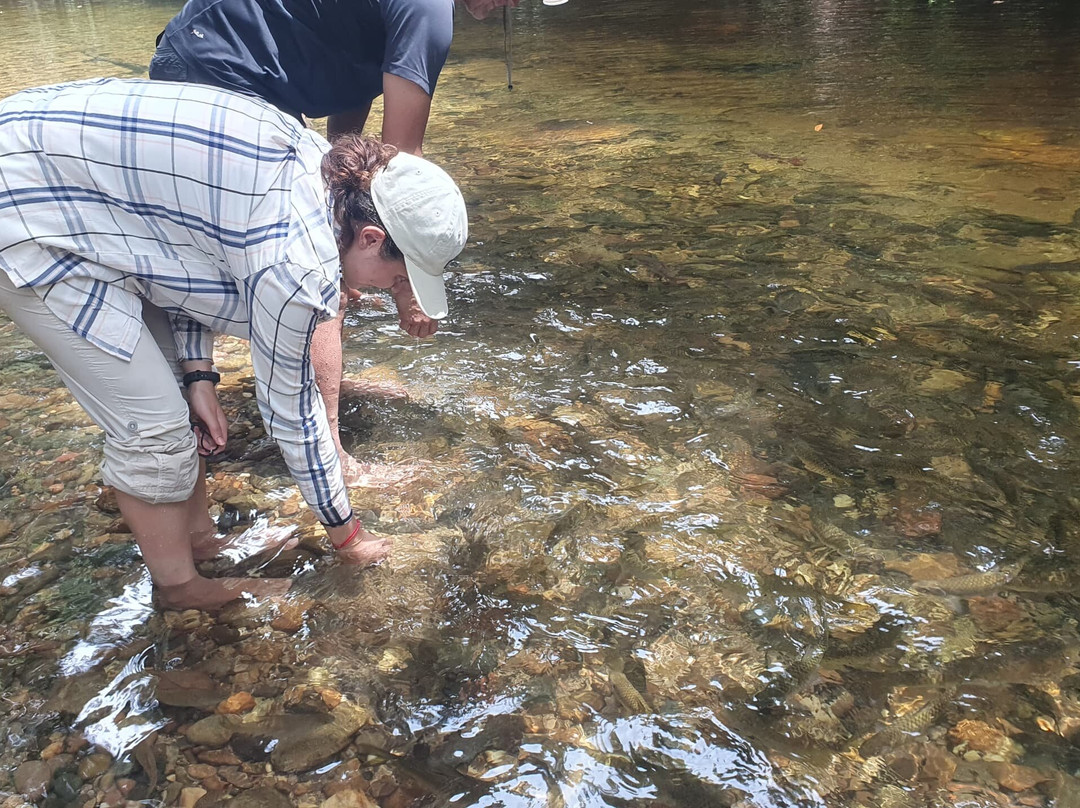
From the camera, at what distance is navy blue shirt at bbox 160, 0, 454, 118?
233 centimetres

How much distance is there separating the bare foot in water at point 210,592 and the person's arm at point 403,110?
4.28 feet

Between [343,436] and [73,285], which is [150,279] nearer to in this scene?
[73,285]

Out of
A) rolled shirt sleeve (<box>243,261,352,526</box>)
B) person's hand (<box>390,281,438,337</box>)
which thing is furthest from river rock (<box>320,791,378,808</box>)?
person's hand (<box>390,281,438,337</box>)

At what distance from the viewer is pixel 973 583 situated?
2.13m

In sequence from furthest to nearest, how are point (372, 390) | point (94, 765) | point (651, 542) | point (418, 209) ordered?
point (372, 390) < point (651, 542) < point (94, 765) < point (418, 209)

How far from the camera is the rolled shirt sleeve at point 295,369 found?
1.55 m

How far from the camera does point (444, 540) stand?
7.86 feet

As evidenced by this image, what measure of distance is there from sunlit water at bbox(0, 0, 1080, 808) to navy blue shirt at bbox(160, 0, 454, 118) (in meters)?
1.14

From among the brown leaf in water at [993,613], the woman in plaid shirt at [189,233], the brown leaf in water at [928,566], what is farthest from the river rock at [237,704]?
the brown leaf in water at [993,613]

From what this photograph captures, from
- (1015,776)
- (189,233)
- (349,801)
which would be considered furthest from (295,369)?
(1015,776)

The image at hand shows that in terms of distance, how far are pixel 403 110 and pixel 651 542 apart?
147 centimetres

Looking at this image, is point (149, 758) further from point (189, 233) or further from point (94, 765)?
point (189, 233)

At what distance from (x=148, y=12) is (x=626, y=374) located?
1570cm

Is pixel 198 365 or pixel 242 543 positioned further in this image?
pixel 242 543
